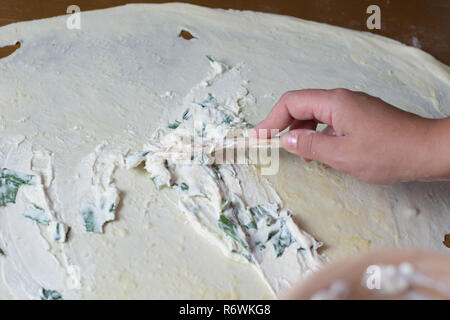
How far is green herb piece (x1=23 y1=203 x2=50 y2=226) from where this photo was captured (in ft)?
3.16

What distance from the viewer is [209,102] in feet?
4.14

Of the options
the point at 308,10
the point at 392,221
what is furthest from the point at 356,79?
the point at 392,221

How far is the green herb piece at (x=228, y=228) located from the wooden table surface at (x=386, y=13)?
920mm

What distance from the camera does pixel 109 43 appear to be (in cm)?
143

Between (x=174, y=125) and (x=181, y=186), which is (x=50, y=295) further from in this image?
(x=174, y=125)

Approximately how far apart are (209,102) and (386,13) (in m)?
0.86

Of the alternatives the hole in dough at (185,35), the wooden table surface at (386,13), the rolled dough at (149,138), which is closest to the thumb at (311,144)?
the rolled dough at (149,138)

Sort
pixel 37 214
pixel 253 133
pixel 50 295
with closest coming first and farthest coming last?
pixel 50 295 < pixel 37 214 < pixel 253 133

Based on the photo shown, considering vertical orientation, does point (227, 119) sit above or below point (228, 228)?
above

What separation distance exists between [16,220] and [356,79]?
1.00 metres

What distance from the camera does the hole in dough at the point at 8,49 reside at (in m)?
1.41

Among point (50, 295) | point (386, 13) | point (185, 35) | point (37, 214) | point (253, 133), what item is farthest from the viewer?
point (386, 13)

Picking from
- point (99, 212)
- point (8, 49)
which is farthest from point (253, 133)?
point (8, 49)
